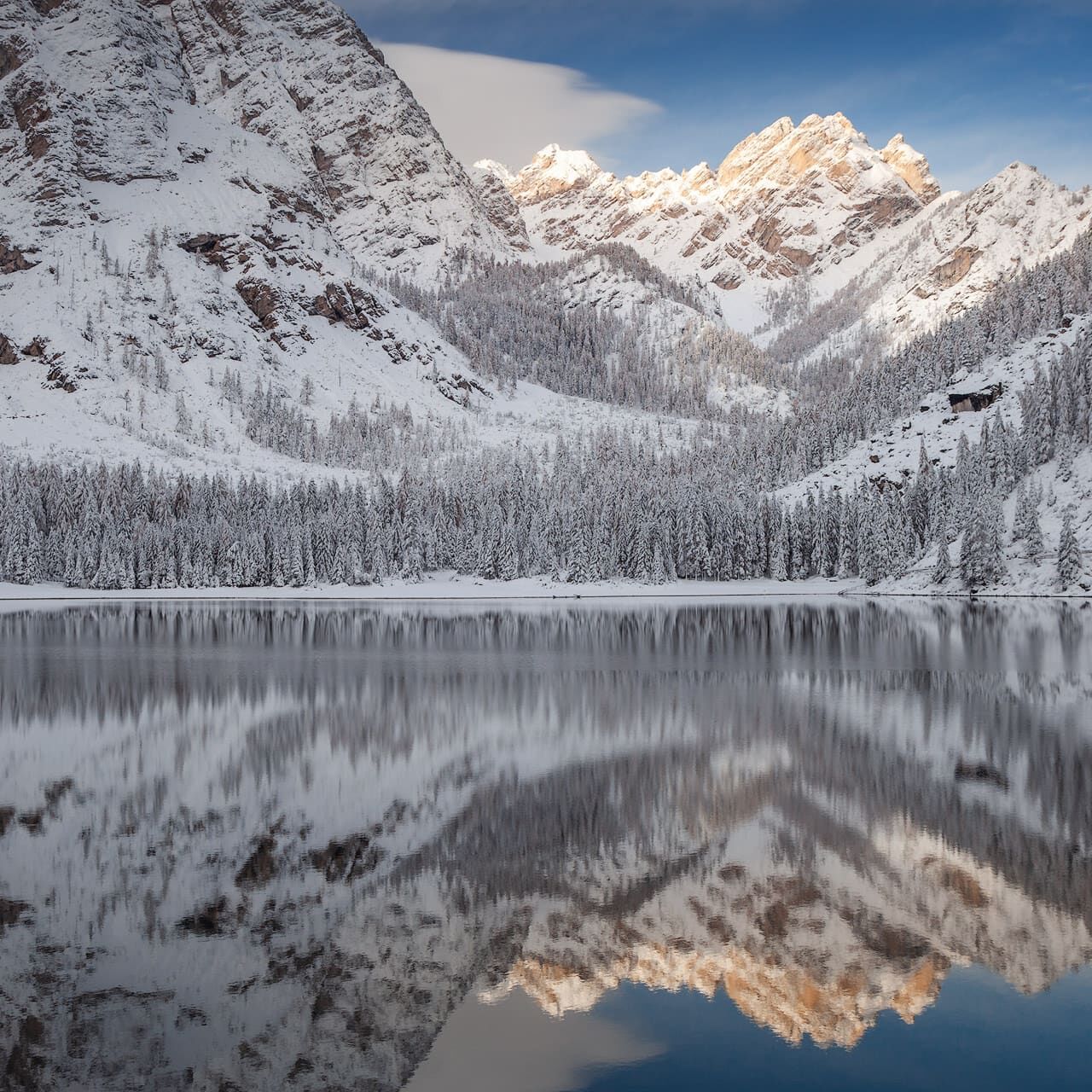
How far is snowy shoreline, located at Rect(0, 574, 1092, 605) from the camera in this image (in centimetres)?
14979

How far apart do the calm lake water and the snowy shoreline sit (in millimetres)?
112252

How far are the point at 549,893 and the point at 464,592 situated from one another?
14742 cm

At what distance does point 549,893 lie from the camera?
17250mm

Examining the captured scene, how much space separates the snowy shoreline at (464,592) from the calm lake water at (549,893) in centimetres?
11225

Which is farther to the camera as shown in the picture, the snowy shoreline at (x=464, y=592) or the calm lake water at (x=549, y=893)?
the snowy shoreline at (x=464, y=592)

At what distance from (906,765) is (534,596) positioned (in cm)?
13039

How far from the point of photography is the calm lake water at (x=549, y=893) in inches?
489

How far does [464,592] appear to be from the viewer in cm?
16412

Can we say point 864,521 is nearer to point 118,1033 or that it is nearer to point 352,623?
point 352,623

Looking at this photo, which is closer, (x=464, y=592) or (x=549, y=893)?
(x=549, y=893)

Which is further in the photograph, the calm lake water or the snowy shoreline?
the snowy shoreline

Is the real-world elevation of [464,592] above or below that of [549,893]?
below

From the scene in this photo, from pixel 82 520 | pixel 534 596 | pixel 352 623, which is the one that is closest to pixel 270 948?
pixel 352 623

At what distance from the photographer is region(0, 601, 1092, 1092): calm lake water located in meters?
12.4
